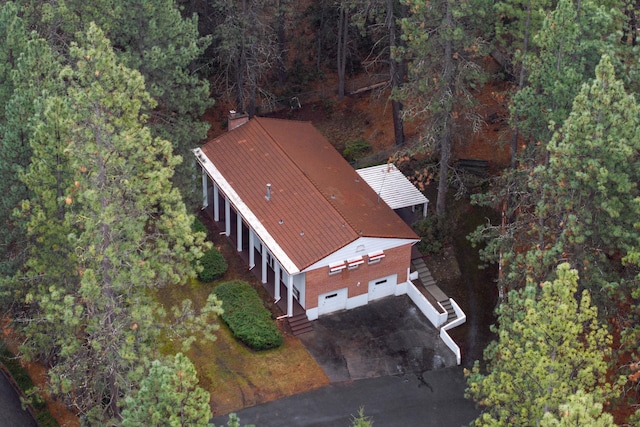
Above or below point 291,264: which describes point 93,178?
above

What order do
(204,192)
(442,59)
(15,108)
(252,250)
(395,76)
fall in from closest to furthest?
(15,108) < (442,59) < (252,250) < (204,192) < (395,76)

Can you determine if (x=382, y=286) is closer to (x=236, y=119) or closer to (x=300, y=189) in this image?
(x=300, y=189)

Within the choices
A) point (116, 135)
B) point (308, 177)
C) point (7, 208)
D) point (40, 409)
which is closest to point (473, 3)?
point (308, 177)

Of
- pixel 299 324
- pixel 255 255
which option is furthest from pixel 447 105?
pixel 299 324

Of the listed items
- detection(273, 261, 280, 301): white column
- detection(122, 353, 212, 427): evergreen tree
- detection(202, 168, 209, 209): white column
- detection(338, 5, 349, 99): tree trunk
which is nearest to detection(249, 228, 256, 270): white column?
detection(273, 261, 280, 301): white column

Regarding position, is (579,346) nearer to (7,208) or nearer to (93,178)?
(93,178)

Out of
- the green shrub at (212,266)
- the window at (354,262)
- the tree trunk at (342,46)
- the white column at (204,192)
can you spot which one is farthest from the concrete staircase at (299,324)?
the tree trunk at (342,46)
